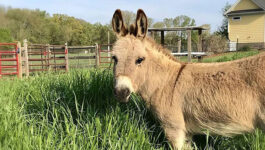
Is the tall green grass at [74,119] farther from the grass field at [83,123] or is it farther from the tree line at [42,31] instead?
the tree line at [42,31]

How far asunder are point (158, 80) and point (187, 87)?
1.25 feet

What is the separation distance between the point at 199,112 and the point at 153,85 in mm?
642

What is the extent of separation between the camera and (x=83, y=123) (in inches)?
115

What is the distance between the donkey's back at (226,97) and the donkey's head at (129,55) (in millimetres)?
557

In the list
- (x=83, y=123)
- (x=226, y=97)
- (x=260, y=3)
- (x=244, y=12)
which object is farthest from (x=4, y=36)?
(x=260, y=3)

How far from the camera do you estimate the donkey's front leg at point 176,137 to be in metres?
2.63

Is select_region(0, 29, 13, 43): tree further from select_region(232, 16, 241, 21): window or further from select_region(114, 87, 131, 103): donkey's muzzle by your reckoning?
select_region(114, 87, 131, 103): donkey's muzzle

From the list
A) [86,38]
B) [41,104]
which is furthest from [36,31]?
[41,104]

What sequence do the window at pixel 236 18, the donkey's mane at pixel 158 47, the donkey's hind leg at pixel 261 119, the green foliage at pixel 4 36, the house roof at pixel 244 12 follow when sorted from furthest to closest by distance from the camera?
the window at pixel 236 18, the house roof at pixel 244 12, the green foliage at pixel 4 36, the donkey's mane at pixel 158 47, the donkey's hind leg at pixel 261 119

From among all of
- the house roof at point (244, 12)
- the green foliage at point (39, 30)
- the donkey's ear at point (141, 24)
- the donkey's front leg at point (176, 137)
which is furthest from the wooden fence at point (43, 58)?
the house roof at point (244, 12)

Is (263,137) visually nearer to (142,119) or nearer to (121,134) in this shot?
(142,119)

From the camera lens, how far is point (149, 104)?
9.43ft

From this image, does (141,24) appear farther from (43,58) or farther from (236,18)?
(236,18)

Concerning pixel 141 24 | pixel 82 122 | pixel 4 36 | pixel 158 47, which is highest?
pixel 4 36
